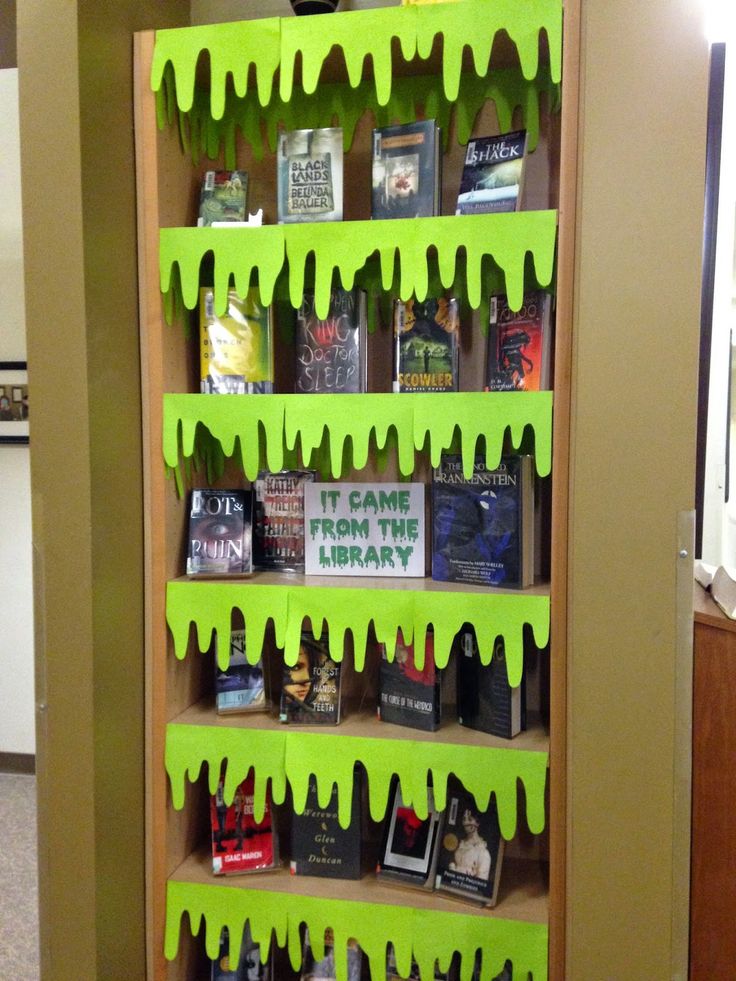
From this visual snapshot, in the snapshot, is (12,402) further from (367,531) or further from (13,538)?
(367,531)

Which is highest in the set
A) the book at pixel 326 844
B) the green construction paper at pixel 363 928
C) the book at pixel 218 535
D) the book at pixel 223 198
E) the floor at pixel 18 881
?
the book at pixel 223 198

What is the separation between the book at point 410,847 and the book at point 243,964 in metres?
0.31

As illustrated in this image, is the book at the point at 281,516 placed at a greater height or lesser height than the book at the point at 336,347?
lesser

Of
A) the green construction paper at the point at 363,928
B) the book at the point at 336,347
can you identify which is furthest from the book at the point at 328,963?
the book at the point at 336,347

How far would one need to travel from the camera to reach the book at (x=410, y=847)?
4.99 ft

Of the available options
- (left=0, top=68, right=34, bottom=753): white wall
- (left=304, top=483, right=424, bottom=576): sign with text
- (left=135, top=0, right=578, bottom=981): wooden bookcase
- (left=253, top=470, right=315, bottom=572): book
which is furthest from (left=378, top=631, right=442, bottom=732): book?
(left=0, top=68, right=34, bottom=753): white wall

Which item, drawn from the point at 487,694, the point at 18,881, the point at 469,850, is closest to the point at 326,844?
the point at 469,850

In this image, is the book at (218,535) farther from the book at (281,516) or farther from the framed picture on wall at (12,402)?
the framed picture on wall at (12,402)

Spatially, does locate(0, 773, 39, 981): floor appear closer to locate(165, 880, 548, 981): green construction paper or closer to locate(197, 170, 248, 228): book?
locate(165, 880, 548, 981): green construction paper

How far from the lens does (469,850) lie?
150cm

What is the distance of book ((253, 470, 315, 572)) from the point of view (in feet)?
5.37

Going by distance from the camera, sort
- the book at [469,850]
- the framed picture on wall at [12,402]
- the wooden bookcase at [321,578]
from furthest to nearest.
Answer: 1. the framed picture on wall at [12,402]
2. the book at [469,850]
3. the wooden bookcase at [321,578]

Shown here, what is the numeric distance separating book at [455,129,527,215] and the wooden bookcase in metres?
0.08

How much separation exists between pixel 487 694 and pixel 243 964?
2.49ft
